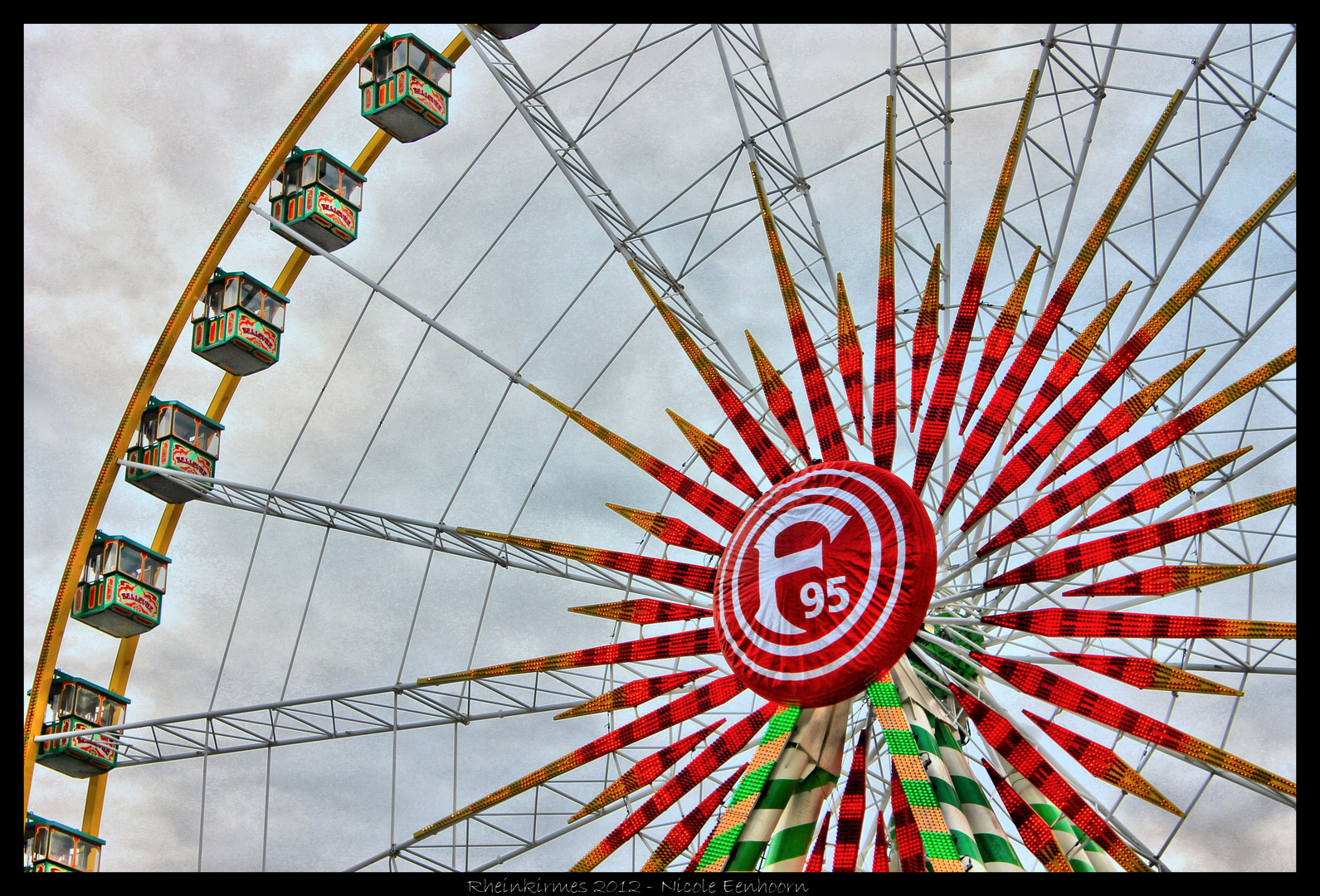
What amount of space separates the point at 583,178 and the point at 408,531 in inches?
254

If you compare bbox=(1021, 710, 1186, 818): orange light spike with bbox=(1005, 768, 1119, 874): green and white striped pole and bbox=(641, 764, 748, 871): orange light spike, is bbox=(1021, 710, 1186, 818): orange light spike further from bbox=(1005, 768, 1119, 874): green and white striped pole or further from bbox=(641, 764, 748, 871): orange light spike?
bbox=(641, 764, 748, 871): orange light spike

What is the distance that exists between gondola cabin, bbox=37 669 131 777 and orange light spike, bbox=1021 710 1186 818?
60.7 feet

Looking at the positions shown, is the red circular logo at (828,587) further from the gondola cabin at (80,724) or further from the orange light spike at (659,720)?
the gondola cabin at (80,724)

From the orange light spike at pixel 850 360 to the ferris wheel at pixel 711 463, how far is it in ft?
0.43

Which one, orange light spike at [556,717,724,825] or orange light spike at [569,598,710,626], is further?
orange light spike at [569,598,710,626]

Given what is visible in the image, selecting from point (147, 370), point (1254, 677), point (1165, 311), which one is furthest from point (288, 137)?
point (1254, 677)

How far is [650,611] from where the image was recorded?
17.4 m

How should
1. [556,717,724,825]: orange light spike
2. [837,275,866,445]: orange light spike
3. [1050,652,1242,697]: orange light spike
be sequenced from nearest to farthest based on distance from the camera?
1. [1050,652,1242,697]: orange light spike
2. [556,717,724,825]: orange light spike
3. [837,275,866,445]: orange light spike

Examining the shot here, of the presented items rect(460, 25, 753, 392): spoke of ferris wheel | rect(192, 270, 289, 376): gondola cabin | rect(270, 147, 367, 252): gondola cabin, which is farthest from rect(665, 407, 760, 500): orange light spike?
rect(192, 270, 289, 376): gondola cabin

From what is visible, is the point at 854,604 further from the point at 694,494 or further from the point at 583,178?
the point at 583,178

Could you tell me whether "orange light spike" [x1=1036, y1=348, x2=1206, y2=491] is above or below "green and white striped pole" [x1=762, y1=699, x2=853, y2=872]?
above

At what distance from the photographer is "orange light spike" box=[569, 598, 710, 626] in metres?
17.3

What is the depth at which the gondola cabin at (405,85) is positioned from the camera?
26.6m

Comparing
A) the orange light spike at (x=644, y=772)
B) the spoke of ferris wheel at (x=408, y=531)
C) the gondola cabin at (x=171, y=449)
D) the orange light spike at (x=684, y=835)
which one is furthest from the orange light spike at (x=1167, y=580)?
the gondola cabin at (x=171, y=449)
